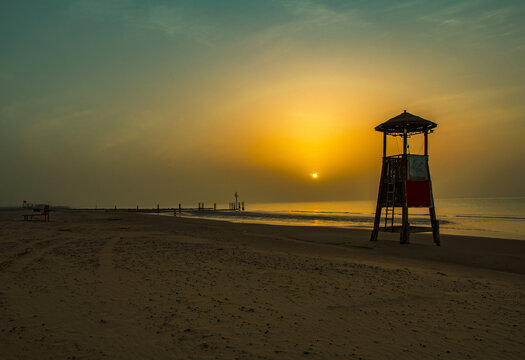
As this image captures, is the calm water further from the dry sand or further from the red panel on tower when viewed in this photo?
the dry sand

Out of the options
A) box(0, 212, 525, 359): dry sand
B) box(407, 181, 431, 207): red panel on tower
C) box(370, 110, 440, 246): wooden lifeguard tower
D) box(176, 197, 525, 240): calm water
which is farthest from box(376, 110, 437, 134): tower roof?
box(176, 197, 525, 240): calm water

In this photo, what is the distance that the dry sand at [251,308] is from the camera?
4535mm

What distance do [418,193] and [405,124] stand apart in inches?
141

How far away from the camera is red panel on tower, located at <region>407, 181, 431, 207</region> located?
678 inches

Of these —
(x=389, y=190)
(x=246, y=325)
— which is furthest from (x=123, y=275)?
(x=389, y=190)

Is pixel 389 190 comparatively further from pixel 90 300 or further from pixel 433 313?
pixel 90 300

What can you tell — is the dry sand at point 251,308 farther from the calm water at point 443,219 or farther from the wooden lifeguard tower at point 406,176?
the calm water at point 443,219

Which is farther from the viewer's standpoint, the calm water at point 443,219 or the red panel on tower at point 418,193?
the calm water at point 443,219

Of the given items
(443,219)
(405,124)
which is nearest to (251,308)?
(405,124)

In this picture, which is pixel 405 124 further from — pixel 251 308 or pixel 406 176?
pixel 251 308

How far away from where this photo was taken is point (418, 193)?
682 inches

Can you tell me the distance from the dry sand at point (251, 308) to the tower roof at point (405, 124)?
7.95m

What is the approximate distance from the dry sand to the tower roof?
795 centimetres

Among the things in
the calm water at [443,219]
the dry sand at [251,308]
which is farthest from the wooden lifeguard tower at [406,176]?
the calm water at [443,219]
